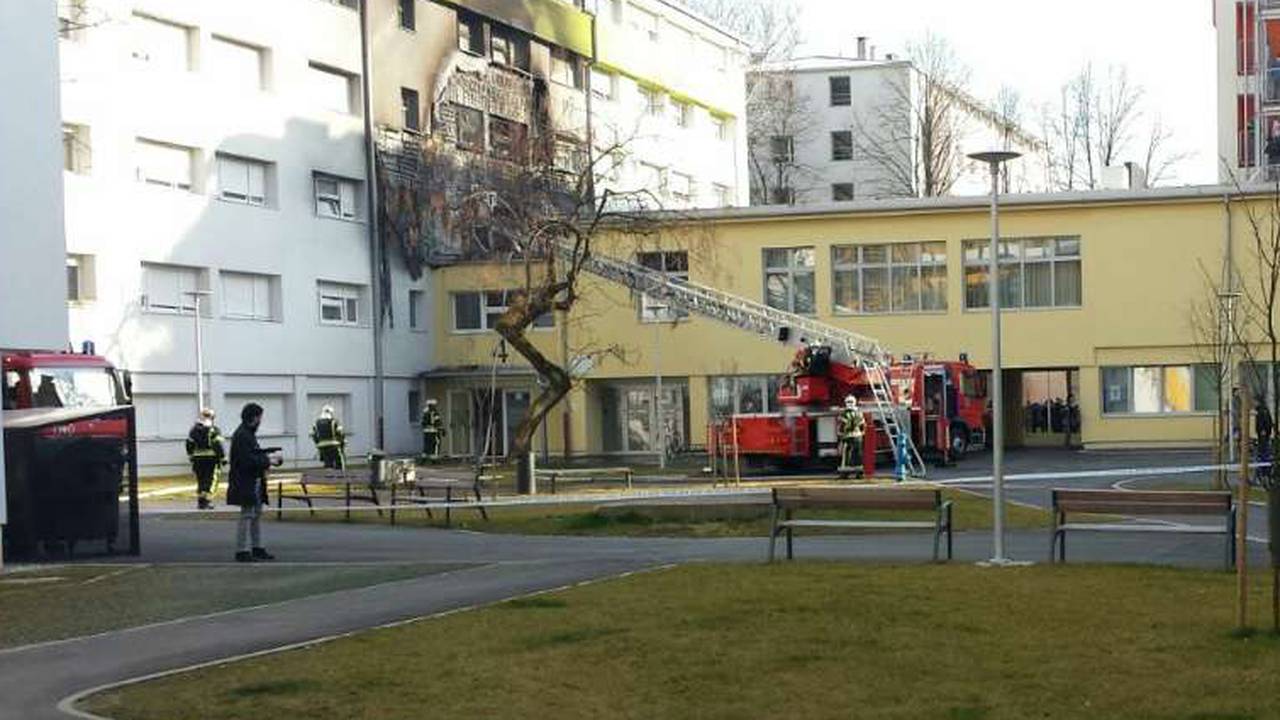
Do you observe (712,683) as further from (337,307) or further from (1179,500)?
(337,307)

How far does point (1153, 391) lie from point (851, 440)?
16728mm

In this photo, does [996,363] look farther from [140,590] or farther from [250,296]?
[250,296]

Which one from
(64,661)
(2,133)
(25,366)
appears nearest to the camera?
(64,661)

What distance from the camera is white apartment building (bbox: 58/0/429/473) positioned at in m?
41.4

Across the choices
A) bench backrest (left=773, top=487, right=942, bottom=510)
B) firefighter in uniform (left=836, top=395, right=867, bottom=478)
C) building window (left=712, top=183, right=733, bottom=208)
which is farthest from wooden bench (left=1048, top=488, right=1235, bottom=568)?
building window (left=712, top=183, right=733, bottom=208)

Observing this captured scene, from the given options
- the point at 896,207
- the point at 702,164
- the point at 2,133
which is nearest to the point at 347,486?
the point at 2,133

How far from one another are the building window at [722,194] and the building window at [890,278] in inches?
900

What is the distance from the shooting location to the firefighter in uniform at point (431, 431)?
49.7 meters

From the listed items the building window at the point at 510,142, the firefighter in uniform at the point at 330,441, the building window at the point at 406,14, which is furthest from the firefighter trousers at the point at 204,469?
the building window at the point at 406,14

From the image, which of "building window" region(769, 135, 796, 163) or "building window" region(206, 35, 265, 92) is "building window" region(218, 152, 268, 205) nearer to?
"building window" region(206, 35, 265, 92)

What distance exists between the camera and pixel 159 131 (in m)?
43.3

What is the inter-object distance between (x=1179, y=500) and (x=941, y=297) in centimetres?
3370

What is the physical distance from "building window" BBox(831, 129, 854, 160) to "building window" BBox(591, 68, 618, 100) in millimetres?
24684

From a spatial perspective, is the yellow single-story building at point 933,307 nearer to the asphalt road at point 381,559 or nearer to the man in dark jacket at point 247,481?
the asphalt road at point 381,559
